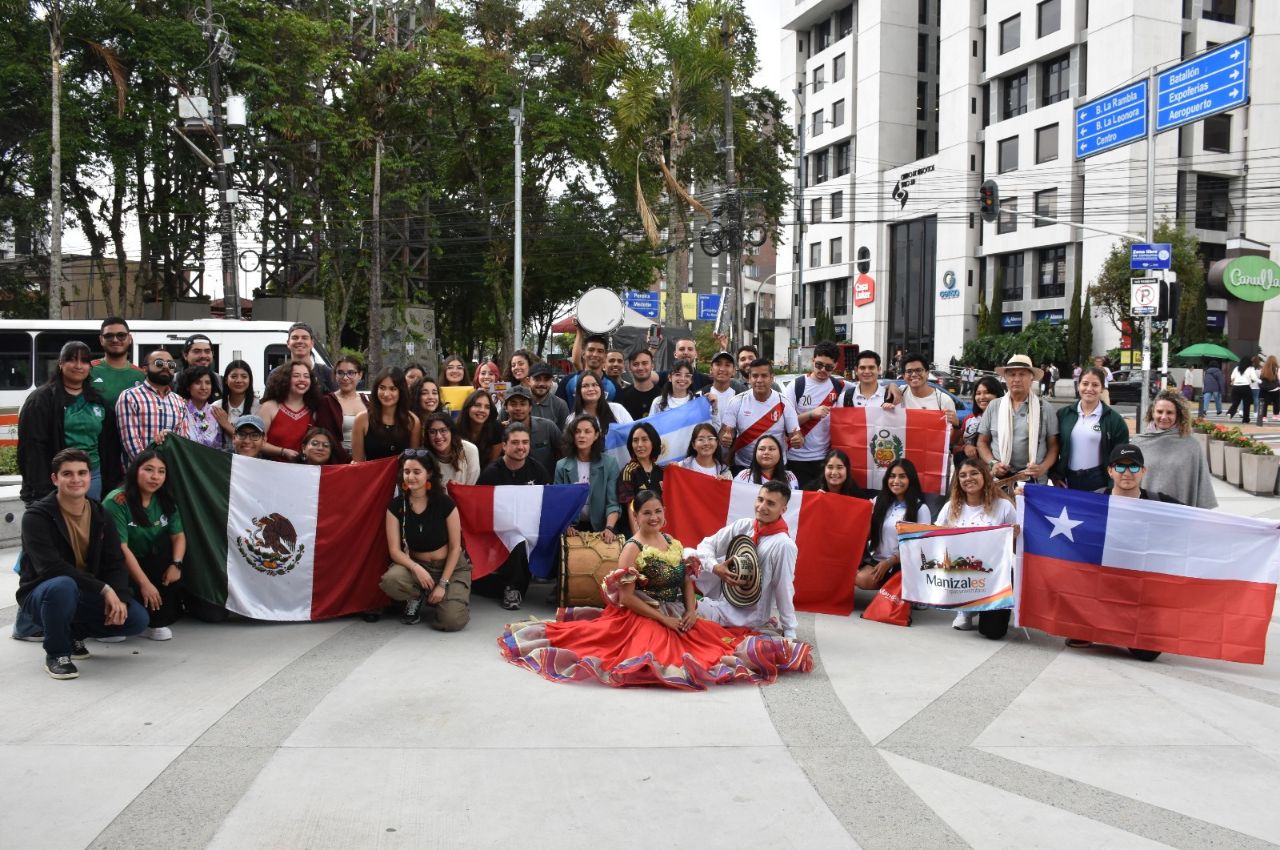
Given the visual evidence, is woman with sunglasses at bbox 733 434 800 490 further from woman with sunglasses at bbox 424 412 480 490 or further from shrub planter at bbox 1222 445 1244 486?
shrub planter at bbox 1222 445 1244 486

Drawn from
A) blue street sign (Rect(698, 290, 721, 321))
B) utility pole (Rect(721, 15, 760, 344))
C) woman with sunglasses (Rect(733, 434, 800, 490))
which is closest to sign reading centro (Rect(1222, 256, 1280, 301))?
blue street sign (Rect(698, 290, 721, 321))

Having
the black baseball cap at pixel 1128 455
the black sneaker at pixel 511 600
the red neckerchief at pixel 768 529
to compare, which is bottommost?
the black sneaker at pixel 511 600

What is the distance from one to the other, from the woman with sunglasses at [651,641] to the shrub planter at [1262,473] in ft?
37.6

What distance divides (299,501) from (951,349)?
50479mm

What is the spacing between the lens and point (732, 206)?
26.5 meters

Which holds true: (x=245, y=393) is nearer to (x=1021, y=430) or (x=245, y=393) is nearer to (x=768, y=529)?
(x=768, y=529)

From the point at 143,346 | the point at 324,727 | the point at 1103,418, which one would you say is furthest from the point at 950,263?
the point at 324,727

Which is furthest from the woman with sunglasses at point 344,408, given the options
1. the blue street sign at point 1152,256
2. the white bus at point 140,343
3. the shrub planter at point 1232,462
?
the blue street sign at point 1152,256

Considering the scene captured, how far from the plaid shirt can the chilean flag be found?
611 centimetres

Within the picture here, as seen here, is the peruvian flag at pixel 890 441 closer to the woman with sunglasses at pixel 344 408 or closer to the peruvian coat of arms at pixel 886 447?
the peruvian coat of arms at pixel 886 447

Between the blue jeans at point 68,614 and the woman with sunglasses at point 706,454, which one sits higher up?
the woman with sunglasses at point 706,454

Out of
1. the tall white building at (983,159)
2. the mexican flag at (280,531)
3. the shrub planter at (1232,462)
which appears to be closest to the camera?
the mexican flag at (280,531)

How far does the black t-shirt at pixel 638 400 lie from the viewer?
960 cm

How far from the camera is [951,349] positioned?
54188mm
